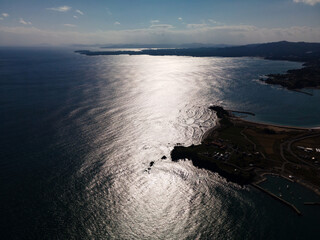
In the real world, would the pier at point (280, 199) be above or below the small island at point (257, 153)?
below

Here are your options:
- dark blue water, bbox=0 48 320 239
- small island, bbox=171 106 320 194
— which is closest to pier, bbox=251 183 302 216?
dark blue water, bbox=0 48 320 239

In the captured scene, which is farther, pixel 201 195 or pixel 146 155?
pixel 146 155

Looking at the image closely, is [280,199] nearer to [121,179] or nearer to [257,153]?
[257,153]

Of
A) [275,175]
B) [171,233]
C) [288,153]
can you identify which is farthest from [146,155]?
[288,153]

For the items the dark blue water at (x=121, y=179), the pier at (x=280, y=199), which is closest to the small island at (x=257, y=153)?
the pier at (x=280, y=199)

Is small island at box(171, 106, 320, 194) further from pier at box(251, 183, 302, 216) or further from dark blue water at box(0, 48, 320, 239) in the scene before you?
dark blue water at box(0, 48, 320, 239)

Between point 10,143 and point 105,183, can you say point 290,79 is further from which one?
point 10,143

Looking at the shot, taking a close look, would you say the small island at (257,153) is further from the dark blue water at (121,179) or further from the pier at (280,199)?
the dark blue water at (121,179)

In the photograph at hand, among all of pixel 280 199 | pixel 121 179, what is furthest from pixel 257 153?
pixel 121 179
